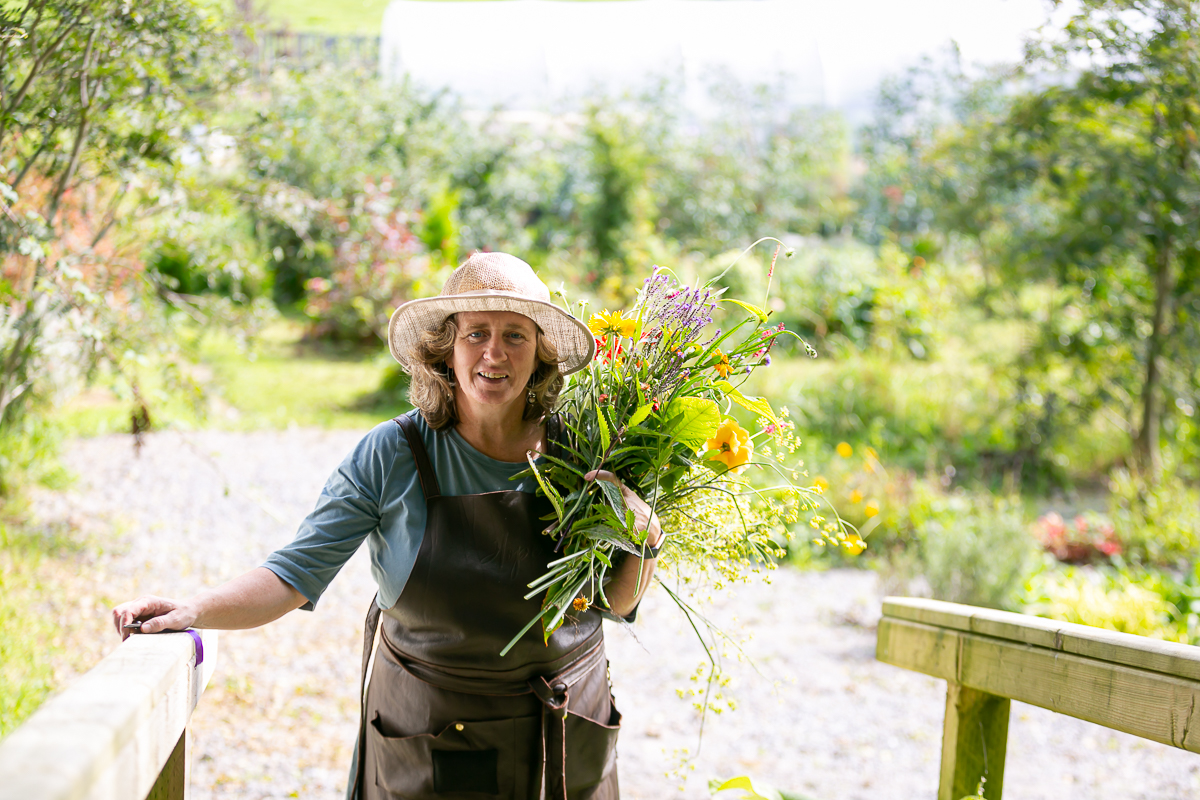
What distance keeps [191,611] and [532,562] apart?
0.58 meters

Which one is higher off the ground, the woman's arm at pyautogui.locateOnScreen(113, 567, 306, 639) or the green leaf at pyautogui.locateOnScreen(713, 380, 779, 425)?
the green leaf at pyautogui.locateOnScreen(713, 380, 779, 425)

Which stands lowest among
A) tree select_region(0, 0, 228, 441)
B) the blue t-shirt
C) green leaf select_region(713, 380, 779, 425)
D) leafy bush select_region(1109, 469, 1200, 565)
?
leafy bush select_region(1109, 469, 1200, 565)

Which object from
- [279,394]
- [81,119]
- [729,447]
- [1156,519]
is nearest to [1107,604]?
[1156,519]

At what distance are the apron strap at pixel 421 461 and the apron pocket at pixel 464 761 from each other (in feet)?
1.42

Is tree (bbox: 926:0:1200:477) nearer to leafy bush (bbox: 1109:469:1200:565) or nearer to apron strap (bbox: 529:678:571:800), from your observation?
leafy bush (bbox: 1109:469:1200:565)

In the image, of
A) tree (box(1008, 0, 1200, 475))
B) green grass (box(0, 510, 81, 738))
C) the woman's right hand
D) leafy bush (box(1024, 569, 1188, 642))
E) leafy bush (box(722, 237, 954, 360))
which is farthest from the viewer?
leafy bush (box(722, 237, 954, 360))

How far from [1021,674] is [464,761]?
3.75 ft

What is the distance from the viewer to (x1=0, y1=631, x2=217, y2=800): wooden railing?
75 centimetres

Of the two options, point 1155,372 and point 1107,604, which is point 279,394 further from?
point 1155,372

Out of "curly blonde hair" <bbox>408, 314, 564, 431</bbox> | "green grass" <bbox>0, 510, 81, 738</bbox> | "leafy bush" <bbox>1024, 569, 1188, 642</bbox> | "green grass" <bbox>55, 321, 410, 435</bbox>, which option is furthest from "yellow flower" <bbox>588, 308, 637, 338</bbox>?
"green grass" <bbox>55, 321, 410, 435</bbox>

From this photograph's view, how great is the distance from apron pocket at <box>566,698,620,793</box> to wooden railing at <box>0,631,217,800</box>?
70cm

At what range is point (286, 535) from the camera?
5.52 metres

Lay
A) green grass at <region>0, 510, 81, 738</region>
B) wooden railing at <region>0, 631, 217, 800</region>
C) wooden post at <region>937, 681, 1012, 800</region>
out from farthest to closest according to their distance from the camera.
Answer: green grass at <region>0, 510, 81, 738</region> → wooden post at <region>937, 681, 1012, 800</region> → wooden railing at <region>0, 631, 217, 800</region>

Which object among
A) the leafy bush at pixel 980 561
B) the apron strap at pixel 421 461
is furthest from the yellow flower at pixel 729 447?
the leafy bush at pixel 980 561
